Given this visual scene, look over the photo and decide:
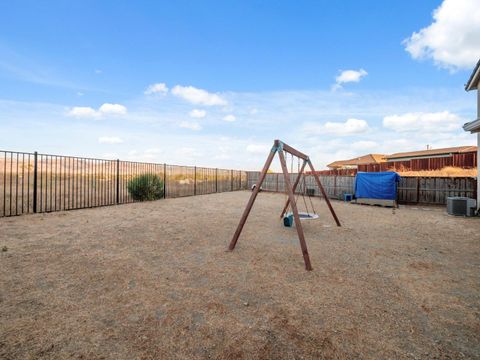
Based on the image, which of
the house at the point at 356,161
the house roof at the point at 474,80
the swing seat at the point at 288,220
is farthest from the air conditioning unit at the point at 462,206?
the house at the point at 356,161

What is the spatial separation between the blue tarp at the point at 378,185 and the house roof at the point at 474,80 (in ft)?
15.6

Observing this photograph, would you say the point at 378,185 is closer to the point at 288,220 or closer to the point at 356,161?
the point at 288,220

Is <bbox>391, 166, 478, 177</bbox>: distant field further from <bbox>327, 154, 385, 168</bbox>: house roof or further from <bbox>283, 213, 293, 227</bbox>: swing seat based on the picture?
<bbox>283, 213, 293, 227</bbox>: swing seat

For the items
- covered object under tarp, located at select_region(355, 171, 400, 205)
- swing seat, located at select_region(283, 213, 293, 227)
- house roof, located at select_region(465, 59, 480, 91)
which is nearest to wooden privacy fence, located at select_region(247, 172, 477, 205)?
covered object under tarp, located at select_region(355, 171, 400, 205)

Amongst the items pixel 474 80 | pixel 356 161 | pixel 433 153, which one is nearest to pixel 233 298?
pixel 474 80

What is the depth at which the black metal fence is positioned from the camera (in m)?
8.23

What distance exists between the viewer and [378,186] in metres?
12.8

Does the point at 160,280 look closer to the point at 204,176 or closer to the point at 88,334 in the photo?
the point at 88,334

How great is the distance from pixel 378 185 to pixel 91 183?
15977 mm

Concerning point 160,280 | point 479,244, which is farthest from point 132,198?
point 479,244

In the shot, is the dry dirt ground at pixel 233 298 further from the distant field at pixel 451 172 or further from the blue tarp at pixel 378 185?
the distant field at pixel 451 172

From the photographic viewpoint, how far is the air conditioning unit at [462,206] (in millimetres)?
9359

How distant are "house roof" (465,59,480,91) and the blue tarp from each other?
4.75 metres

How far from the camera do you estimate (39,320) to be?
2311 millimetres
